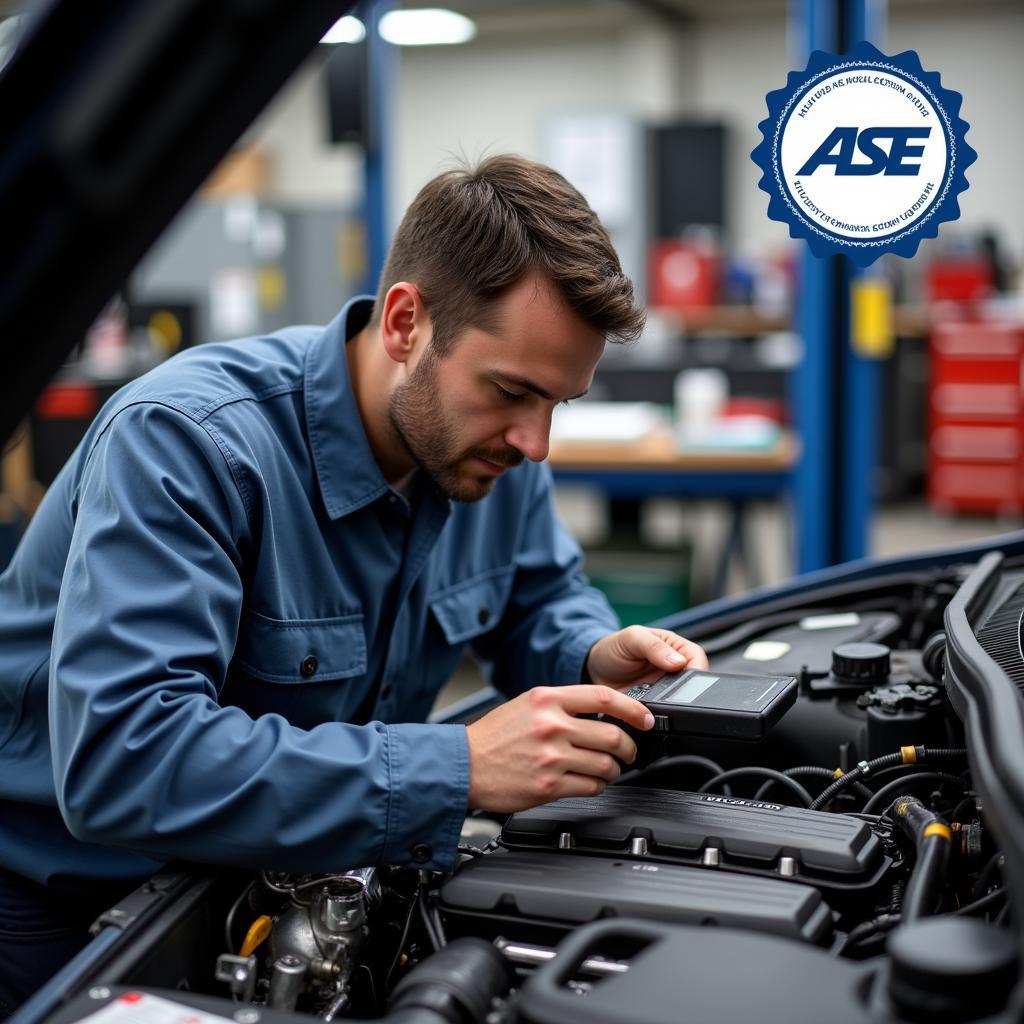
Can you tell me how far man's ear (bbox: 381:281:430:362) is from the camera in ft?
4.20

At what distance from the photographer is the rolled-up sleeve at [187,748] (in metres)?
0.94

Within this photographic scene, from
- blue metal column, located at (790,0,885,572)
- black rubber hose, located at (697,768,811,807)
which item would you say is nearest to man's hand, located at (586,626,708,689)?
black rubber hose, located at (697,768,811,807)

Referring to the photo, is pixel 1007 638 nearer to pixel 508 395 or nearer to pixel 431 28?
pixel 508 395

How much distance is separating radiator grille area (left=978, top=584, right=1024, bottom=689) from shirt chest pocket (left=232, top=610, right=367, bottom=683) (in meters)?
0.60

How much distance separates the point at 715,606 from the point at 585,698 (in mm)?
595

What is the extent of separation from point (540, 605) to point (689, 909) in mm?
788

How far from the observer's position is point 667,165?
9.37m

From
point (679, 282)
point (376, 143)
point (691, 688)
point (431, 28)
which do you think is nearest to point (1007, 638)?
point (691, 688)

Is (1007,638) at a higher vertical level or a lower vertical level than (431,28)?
lower

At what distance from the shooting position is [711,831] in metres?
0.94

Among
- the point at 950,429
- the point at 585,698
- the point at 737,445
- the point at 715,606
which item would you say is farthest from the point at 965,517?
the point at 585,698

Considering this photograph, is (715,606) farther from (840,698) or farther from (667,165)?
(667,165)

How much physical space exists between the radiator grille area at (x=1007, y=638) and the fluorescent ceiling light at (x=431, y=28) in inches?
308

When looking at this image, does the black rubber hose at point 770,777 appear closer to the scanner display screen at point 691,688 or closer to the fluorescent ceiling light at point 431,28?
the scanner display screen at point 691,688
